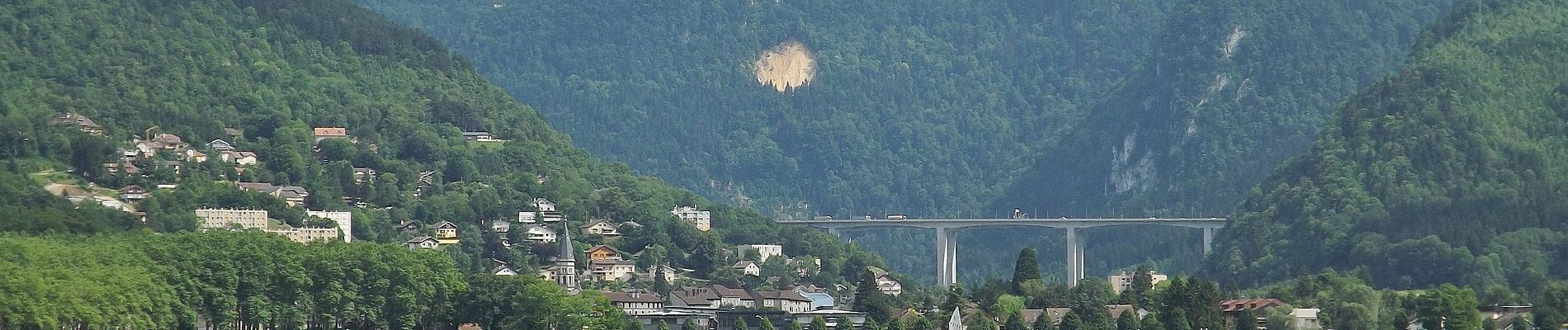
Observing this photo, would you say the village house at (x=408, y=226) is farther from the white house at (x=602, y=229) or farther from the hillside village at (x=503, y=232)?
the white house at (x=602, y=229)

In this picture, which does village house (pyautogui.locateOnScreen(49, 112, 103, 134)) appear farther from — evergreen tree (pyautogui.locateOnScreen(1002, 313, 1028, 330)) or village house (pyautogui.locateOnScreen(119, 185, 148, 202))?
evergreen tree (pyautogui.locateOnScreen(1002, 313, 1028, 330))

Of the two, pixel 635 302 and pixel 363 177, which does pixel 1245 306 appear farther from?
pixel 363 177

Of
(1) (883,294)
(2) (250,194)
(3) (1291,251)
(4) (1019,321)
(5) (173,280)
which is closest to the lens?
(5) (173,280)

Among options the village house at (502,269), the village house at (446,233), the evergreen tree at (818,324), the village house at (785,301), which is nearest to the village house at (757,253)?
the village house at (446,233)

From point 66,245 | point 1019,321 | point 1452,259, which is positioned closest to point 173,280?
point 66,245

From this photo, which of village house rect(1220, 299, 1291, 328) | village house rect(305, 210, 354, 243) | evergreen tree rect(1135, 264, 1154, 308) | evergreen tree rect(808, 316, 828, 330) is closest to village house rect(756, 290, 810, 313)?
evergreen tree rect(808, 316, 828, 330)

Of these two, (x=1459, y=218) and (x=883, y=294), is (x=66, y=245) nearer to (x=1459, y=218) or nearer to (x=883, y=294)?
→ (x=883, y=294)
